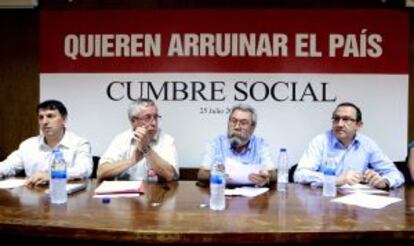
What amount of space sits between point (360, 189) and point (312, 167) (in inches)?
18.5

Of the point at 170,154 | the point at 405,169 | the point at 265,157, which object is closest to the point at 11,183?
the point at 170,154

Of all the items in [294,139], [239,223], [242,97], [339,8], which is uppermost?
[339,8]

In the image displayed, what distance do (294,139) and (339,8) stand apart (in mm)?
1064

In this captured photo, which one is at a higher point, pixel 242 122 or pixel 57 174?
pixel 242 122

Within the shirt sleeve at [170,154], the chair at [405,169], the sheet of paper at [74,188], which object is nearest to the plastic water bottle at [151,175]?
the shirt sleeve at [170,154]

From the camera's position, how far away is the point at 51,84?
4188 millimetres

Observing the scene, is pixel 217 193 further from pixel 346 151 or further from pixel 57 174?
pixel 346 151

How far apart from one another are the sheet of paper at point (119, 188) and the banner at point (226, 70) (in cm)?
135

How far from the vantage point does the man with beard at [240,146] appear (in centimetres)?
328

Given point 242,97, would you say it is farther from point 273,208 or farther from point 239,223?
point 239,223

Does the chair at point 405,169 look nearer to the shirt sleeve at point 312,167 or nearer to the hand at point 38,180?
the shirt sleeve at point 312,167

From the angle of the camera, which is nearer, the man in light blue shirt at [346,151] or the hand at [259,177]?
the hand at [259,177]

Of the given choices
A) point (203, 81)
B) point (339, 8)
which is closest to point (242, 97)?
point (203, 81)

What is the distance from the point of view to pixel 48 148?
3.40 metres
